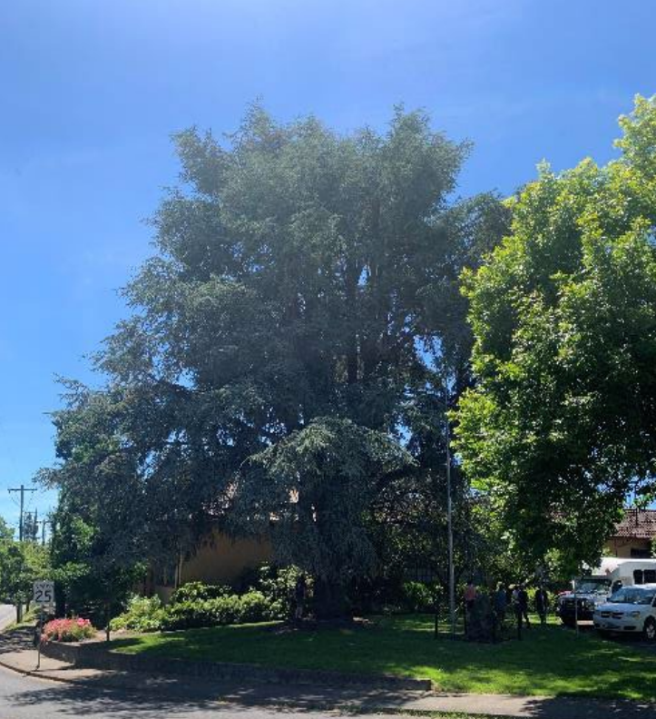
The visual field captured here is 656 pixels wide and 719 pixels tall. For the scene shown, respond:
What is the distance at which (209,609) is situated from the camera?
31.8m

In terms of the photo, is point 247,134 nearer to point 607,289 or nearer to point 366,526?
point 366,526

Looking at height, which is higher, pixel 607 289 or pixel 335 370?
pixel 335 370

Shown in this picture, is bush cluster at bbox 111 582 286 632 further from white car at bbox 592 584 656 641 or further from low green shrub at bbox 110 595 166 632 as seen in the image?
white car at bbox 592 584 656 641

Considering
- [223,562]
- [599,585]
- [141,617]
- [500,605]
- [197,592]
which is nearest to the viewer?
[500,605]

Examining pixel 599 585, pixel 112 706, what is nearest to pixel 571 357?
pixel 112 706

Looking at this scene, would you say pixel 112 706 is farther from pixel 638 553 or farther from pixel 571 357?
pixel 638 553

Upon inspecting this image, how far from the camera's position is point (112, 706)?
56.6 feet

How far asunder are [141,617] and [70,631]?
2.93m

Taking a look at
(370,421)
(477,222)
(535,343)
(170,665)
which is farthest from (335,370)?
(535,343)

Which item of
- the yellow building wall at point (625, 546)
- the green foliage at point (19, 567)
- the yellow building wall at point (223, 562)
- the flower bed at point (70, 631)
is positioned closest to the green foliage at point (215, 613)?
the flower bed at point (70, 631)

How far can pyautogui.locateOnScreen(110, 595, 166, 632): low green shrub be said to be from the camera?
105 ft

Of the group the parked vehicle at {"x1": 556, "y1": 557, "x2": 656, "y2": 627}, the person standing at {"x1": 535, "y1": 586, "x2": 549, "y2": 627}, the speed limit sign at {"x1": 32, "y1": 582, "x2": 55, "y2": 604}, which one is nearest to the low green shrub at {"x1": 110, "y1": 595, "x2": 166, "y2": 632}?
the speed limit sign at {"x1": 32, "y1": 582, "x2": 55, "y2": 604}

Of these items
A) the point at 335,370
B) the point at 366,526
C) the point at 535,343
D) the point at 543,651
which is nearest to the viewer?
the point at 535,343

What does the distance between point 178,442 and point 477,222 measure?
39.6 feet
